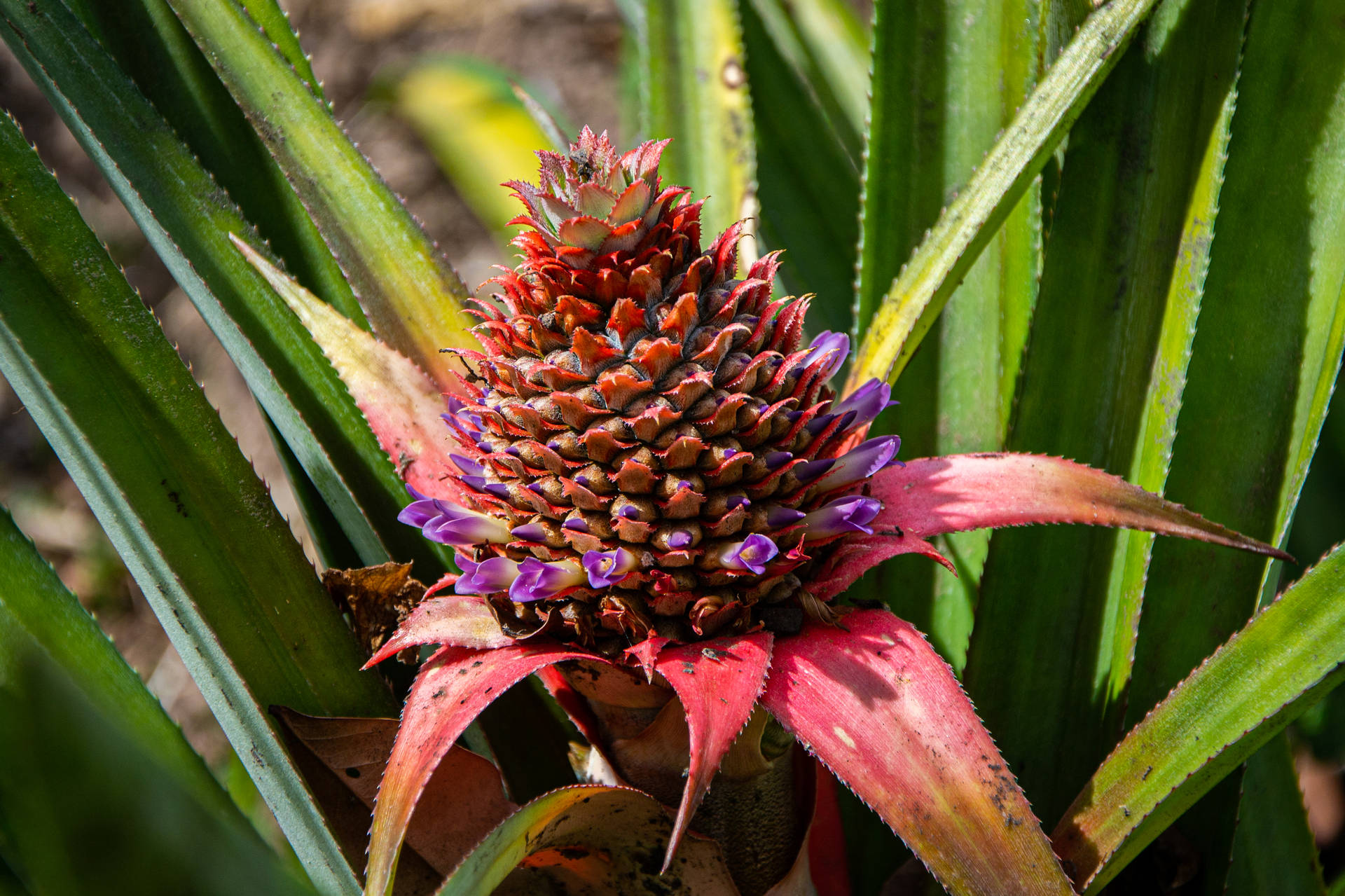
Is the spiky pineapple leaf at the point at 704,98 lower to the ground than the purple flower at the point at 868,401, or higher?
higher

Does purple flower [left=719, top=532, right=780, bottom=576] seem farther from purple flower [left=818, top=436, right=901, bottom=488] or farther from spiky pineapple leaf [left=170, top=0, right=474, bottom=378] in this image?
spiky pineapple leaf [left=170, top=0, right=474, bottom=378]

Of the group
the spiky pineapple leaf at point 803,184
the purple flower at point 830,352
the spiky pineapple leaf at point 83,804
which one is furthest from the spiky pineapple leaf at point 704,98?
the spiky pineapple leaf at point 83,804

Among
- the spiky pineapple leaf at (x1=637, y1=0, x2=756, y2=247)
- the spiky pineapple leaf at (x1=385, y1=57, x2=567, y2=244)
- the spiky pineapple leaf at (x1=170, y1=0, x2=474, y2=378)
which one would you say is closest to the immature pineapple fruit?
the spiky pineapple leaf at (x1=170, y1=0, x2=474, y2=378)

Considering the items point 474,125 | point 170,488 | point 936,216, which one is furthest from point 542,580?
point 474,125

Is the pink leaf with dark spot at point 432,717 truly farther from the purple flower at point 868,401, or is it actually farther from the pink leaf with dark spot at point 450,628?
the purple flower at point 868,401

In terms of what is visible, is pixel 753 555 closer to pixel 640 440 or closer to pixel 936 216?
pixel 640 440

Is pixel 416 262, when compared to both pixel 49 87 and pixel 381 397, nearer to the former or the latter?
pixel 381 397

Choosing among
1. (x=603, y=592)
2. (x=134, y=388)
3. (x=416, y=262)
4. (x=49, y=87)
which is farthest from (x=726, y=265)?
(x=49, y=87)

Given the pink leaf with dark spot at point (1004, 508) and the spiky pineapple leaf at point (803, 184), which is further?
the spiky pineapple leaf at point (803, 184)
